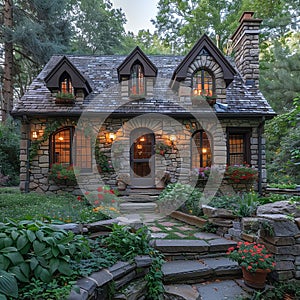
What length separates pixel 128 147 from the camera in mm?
8422

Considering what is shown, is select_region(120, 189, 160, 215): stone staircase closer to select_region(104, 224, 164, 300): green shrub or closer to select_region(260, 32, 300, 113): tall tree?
select_region(104, 224, 164, 300): green shrub

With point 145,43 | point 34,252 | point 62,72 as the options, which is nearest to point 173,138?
point 62,72

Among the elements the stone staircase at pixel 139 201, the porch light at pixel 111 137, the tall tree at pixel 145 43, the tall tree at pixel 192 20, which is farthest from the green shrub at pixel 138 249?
the tall tree at pixel 145 43

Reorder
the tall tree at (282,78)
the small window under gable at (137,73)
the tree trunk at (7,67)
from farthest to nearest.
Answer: the tree trunk at (7,67), the tall tree at (282,78), the small window under gable at (137,73)

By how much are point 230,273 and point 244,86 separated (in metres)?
7.51

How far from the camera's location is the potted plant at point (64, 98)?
8.07 m

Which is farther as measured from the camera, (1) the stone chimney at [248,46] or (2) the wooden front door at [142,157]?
(1) the stone chimney at [248,46]

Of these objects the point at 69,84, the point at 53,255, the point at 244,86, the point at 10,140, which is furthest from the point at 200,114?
the point at 10,140

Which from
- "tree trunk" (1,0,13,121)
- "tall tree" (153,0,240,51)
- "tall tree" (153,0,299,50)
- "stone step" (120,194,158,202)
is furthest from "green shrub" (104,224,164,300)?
"tall tree" (153,0,240,51)

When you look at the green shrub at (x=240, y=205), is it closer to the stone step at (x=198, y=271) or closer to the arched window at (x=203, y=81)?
the stone step at (x=198, y=271)

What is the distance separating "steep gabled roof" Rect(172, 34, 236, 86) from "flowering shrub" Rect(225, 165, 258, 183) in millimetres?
3000

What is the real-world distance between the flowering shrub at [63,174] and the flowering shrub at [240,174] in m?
Result: 4.89

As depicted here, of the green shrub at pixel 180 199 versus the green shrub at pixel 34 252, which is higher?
the green shrub at pixel 34 252

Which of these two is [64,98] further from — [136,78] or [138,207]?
[138,207]
